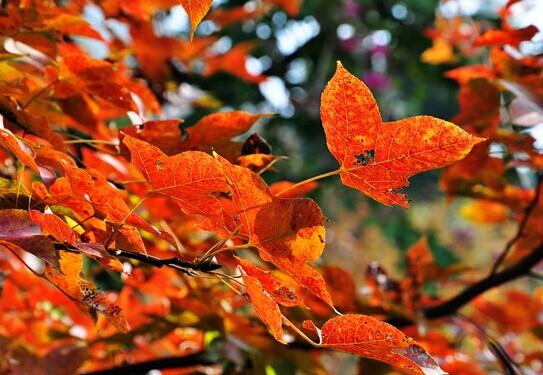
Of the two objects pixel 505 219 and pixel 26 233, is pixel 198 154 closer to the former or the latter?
pixel 26 233

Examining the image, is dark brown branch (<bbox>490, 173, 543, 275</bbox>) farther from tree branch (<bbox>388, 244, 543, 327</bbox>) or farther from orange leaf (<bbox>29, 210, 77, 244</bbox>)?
orange leaf (<bbox>29, 210, 77, 244</bbox>)

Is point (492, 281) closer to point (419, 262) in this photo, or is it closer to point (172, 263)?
point (419, 262)

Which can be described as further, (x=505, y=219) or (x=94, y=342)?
(x=505, y=219)

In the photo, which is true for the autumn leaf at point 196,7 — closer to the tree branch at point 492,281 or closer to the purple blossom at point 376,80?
the tree branch at point 492,281

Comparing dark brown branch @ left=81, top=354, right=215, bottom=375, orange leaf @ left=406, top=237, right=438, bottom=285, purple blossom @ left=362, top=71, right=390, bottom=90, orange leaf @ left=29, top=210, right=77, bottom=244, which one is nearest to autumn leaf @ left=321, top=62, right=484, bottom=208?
orange leaf @ left=29, top=210, right=77, bottom=244

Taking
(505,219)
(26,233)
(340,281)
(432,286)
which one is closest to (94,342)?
(340,281)

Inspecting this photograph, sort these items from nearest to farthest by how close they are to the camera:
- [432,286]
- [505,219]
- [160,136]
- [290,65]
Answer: [160,136], [505,219], [432,286], [290,65]

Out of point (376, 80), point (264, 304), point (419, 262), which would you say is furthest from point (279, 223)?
point (376, 80)

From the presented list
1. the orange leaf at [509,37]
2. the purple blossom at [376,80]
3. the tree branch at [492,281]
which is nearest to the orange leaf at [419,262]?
the tree branch at [492,281]
